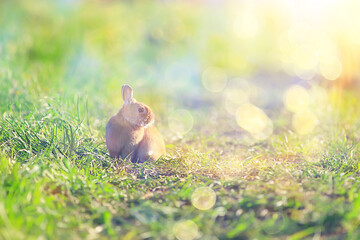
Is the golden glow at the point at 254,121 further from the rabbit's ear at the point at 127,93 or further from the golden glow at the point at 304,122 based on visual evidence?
the rabbit's ear at the point at 127,93

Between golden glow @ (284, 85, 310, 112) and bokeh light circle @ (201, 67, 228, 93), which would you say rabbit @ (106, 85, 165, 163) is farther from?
bokeh light circle @ (201, 67, 228, 93)

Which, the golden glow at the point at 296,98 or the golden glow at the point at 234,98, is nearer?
the golden glow at the point at 296,98

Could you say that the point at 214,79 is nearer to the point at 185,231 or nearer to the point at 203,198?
the point at 203,198

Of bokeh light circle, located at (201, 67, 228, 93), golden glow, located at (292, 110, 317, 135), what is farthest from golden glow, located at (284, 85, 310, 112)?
bokeh light circle, located at (201, 67, 228, 93)

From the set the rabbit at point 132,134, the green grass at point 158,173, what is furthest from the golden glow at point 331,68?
the rabbit at point 132,134

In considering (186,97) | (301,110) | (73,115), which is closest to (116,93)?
(186,97)

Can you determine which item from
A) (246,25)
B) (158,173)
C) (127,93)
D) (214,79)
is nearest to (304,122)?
(158,173)
